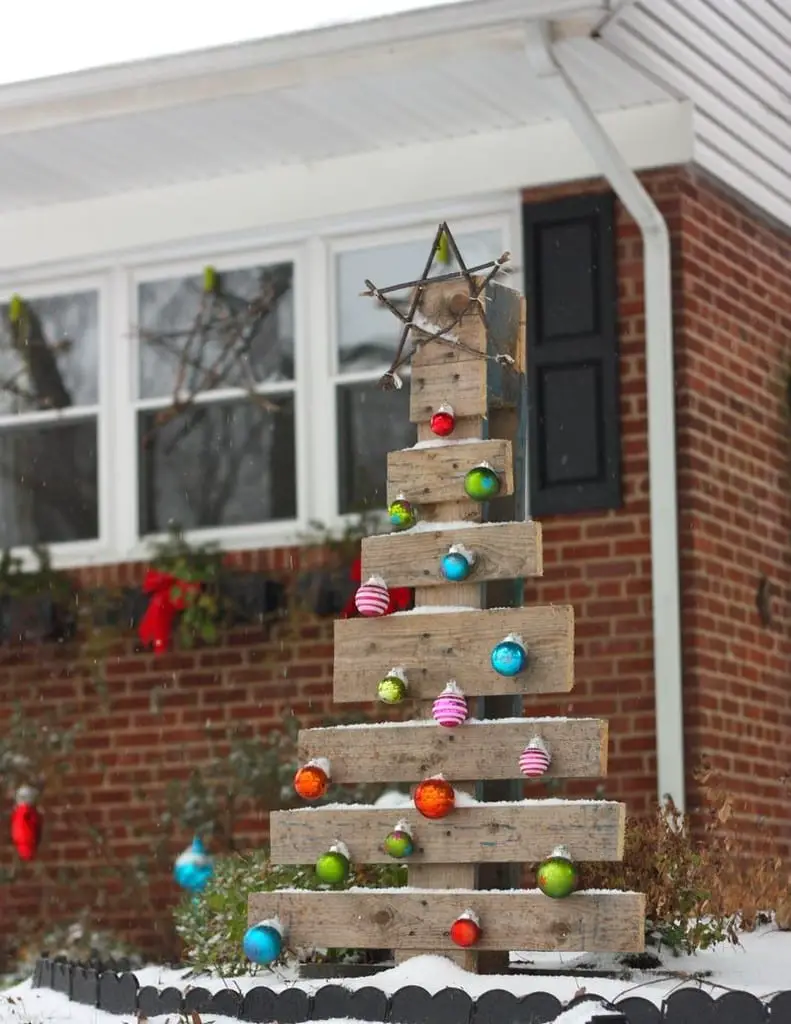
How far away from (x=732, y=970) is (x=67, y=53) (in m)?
5.07

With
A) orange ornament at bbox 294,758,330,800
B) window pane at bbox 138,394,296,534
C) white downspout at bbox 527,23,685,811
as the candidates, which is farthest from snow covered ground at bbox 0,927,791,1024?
window pane at bbox 138,394,296,534

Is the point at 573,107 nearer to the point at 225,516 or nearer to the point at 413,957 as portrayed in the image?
the point at 225,516

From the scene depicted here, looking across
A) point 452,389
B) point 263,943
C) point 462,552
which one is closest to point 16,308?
point 452,389

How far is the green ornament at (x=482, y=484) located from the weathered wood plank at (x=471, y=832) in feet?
3.18

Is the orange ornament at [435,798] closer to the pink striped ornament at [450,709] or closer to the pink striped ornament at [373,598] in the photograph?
the pink striped ornament at [450,709]

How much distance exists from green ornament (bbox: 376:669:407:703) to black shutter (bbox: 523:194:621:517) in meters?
3.16

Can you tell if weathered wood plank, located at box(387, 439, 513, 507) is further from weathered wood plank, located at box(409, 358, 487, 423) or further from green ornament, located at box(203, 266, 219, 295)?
green ornament, located at box(203, 266, 219, 295)

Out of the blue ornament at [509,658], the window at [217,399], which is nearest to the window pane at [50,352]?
the window at [217,399]

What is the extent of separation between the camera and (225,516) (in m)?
10.5

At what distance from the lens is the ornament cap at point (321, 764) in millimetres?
6609

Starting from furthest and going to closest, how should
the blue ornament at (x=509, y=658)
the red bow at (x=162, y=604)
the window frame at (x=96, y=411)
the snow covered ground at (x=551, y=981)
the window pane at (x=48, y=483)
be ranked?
the window pane at (x=48, y=483), the window frame at (x=96, y=411), the red bow at (x=162, y=604), the blue ornament at (x=509, y=658), the snow covered ground at (x=551, y=981)

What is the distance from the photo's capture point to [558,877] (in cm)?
607

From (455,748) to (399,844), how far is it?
1.13ft

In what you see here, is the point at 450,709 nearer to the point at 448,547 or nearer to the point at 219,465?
the point at 448,547
